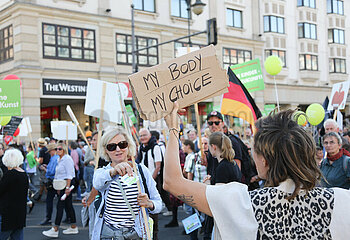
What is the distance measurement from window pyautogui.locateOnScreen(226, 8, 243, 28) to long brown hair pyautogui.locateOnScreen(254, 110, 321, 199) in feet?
85.3

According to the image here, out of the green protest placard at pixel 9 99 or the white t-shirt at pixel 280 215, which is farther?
the green protest placard at pixel 9 99

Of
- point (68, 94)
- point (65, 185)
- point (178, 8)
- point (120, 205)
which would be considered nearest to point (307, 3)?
point (178, 8)

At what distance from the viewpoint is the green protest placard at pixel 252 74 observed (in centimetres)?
930

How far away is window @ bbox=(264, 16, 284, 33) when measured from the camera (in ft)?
97.0

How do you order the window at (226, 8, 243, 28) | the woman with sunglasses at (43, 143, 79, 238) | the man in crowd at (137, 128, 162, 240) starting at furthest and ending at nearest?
the window at (226, 8, 243, 28) → the man in crowd at (137, 128, 162, 240) → the woman with sunglasses at (43, 143, 79, 238)

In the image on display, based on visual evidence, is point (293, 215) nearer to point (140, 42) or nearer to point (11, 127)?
point (11, 127)

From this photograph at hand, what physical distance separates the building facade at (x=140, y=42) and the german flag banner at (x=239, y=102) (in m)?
9.05

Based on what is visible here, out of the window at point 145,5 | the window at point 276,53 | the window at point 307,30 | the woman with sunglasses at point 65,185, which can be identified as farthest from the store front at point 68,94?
the window at point 307,30

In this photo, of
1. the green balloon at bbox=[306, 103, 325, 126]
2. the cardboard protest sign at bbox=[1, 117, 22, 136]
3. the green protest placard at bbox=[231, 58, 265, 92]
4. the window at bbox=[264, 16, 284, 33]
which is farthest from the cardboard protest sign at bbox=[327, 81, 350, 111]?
the window at bbox=[264, 16, 284, 33]

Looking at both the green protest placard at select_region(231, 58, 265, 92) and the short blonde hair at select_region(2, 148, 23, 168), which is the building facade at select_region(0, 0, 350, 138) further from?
the short blonde hair at select_region(2, 148, 23, 168)

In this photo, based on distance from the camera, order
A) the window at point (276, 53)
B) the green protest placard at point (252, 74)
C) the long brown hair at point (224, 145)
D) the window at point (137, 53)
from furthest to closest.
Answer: the window at point (276, 53) → the window at point (137, 53) → the green protest placard at point (252, 74) → the long brown hair at point (224, 145)

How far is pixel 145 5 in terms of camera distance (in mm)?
22828

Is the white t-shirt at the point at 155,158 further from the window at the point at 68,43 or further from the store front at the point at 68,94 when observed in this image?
the window at the point at 68,43

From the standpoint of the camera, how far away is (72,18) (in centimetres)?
1995
